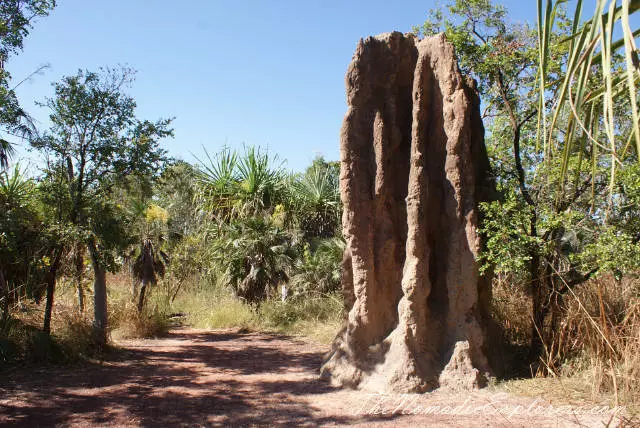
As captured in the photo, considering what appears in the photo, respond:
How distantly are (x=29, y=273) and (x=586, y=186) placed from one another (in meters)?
9.38

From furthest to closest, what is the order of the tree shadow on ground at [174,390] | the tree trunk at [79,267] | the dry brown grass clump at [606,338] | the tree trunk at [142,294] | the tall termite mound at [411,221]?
the tree trunk at [142,294] → the tree trunk at [79,267] → the tall termite mound at [411,221] → the tree shadow on ground at [174,390] → the dry brown grass clump at [606,338]

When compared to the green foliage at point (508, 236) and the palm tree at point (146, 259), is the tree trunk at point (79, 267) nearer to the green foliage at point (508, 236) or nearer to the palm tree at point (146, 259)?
the palm tree at point (146, 259)

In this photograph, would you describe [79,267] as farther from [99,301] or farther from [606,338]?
[606,338]

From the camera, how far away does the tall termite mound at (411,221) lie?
6395 mm

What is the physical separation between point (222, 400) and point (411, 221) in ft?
10.8

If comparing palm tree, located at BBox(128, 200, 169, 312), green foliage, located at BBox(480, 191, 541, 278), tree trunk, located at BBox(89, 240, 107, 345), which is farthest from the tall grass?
green foliage, located at BBox(480, 191, 541, 278)

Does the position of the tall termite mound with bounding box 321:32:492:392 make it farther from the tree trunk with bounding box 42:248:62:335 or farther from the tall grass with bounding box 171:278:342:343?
the tall grass with bounding box 171:278:342:343

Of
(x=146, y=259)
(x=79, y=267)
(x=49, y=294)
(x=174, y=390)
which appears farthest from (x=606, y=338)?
(x=146, y=259)

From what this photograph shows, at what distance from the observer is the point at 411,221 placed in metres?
6.54

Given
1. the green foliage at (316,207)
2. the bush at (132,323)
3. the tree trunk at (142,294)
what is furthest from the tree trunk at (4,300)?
the green foliage at (316,207)

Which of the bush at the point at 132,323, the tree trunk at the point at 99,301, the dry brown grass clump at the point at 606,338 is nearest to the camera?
the dry brown grass clump at the point at 606,338

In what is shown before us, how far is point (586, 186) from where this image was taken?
690 cm

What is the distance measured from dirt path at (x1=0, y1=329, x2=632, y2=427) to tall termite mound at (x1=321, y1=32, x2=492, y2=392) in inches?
17.8

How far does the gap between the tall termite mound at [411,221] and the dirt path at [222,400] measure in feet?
1.49
